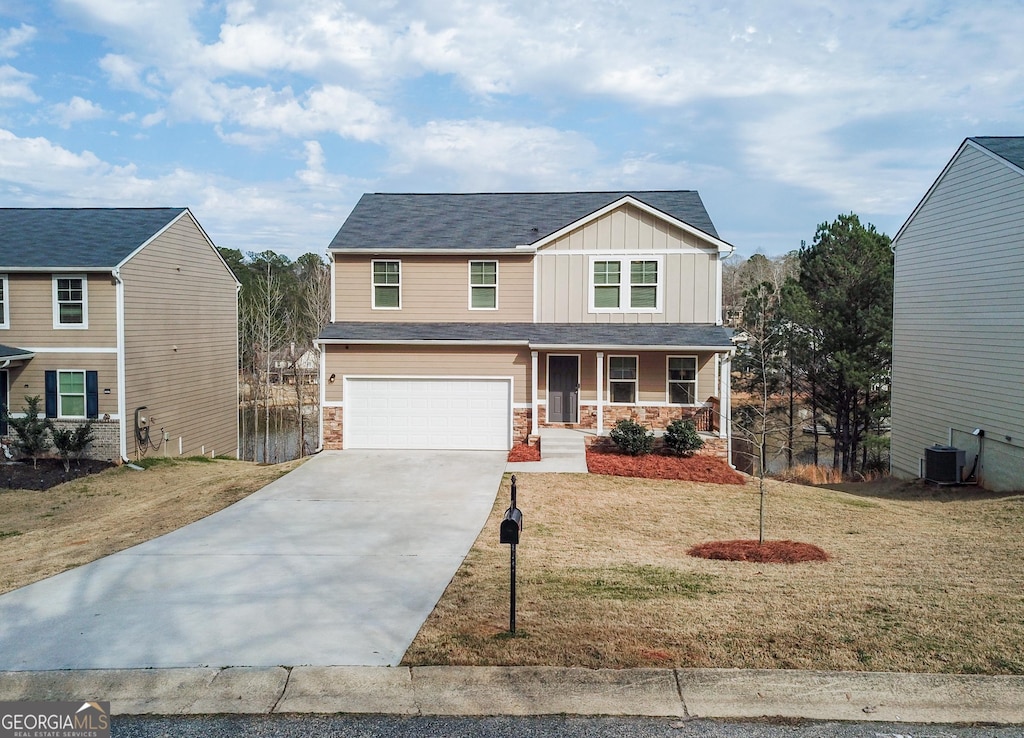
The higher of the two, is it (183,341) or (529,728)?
(183,341)

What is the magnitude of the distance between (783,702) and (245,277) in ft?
167

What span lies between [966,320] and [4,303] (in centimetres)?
2498

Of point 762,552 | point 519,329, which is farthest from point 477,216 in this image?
point 762,552

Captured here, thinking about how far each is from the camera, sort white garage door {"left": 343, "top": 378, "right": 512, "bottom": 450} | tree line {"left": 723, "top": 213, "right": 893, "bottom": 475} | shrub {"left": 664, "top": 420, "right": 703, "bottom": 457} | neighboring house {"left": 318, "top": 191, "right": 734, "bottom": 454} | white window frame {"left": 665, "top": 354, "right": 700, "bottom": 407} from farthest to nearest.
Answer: tree line {"left": 723, "top": 213, "right": 893, "bottom": 475} < white garage door {"left": 343, "top": 378, "right": 512, "bottom": 450} < neighboring house {"left": 318, "top": 191, "right": 734, "bottom": 454} < white window frame {"left": 665, "top": 354, "right": 700, "bottom": 407} < shrub {"left": 664, "top": 420, "right": 703, "bottom": 457}

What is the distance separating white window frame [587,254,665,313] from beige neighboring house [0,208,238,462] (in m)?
12.5

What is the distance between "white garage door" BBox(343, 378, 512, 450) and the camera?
1908 cm

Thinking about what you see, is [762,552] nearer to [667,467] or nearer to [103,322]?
[667,467]

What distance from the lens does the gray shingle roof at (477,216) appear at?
1980 cm

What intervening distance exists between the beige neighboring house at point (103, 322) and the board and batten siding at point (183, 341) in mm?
53

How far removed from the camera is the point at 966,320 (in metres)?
18.0

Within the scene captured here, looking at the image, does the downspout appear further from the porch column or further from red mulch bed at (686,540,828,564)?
red mulch bed at (686,540,828,564)

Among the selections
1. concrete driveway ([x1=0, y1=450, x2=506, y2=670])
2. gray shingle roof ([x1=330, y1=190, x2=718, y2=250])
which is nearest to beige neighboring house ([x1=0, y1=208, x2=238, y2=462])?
gray shingle roof ([x1=330, y1=190, x2=718, y2=250])

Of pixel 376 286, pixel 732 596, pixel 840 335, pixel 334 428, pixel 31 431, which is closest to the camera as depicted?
pixel 732 596

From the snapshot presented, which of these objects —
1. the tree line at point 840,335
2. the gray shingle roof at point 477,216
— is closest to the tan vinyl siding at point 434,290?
the gray shingle roof at point 477,216
